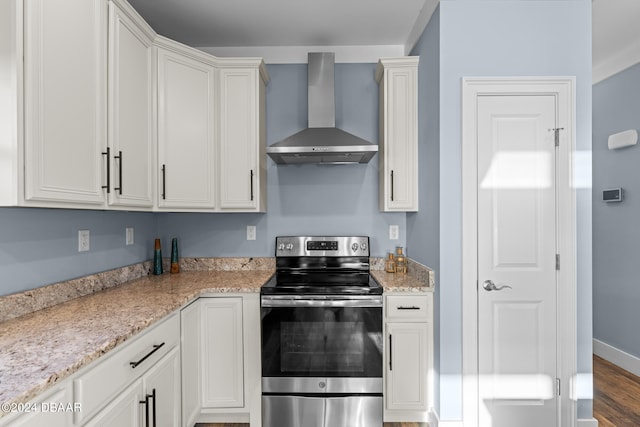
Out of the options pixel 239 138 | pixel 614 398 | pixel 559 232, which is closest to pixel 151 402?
pixel 239 138

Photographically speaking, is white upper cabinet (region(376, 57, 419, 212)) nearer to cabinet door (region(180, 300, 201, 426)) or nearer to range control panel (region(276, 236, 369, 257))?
range control panel (region(276, 236, 369, 257))

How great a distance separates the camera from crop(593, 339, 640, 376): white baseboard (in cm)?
302

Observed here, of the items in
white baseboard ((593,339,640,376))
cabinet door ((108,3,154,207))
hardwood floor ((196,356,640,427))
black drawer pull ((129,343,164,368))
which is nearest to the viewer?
black drawer pull ((129,343,164,368))

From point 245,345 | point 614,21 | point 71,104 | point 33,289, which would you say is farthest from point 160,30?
point 614,21

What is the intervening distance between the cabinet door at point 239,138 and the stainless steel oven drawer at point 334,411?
53.6 inches

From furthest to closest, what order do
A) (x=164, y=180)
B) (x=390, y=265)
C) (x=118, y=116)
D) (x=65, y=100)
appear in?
(x=390, y=265) < (x=164, y=180) < (x=118, y=116) < (x=65, y=100)

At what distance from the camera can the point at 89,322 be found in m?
1.42

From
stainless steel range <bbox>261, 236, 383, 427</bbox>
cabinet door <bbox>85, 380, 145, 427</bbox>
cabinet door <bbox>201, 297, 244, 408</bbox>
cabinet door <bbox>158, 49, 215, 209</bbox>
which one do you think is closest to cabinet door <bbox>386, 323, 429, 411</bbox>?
stainless steel range <bbox>261, 236, 383, 427</bbox>

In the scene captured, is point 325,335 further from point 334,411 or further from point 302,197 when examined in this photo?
point 302,197

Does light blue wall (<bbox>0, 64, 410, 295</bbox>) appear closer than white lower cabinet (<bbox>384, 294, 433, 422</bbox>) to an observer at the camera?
No

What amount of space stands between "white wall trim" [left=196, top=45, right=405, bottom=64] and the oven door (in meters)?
1.93

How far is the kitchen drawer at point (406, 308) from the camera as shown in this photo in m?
2.22

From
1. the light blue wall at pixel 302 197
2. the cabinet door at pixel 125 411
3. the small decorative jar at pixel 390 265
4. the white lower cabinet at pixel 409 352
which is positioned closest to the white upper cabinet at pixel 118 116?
the light blue wall at pixel 302 197

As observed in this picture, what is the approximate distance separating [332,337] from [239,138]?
152 centimetres
